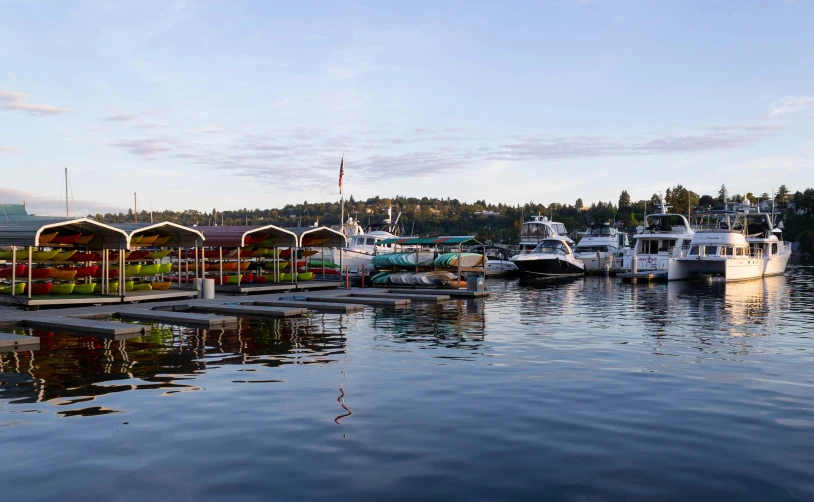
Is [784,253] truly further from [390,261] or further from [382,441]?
[382,441]

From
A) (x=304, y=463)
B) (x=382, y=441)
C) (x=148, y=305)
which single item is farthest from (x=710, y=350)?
(x=148, y=305)

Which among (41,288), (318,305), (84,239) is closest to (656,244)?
(318,305)

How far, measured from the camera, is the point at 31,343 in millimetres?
17156

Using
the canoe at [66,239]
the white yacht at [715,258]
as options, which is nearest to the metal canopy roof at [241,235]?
the canoe at [66,239]

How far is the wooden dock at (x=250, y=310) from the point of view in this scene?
24791 mm

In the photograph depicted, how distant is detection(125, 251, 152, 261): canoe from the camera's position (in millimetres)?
30495

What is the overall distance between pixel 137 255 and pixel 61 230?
4.42m

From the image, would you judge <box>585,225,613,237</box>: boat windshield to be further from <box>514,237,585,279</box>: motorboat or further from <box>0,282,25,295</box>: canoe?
<box>0,282,25,295</box>: canoe

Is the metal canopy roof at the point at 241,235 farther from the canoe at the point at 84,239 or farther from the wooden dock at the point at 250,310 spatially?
the wooden dock at the point at 250,310

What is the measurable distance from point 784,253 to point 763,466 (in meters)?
63.8

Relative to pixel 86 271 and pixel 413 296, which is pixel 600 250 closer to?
pixel 413 296

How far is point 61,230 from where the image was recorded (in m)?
26.8

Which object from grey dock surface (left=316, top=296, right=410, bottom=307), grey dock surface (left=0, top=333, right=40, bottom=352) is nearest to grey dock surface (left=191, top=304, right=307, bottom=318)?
grey dock surface (left=316, top=296, right=410, bottom=307)

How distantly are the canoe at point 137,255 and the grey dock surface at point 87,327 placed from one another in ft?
29.7
